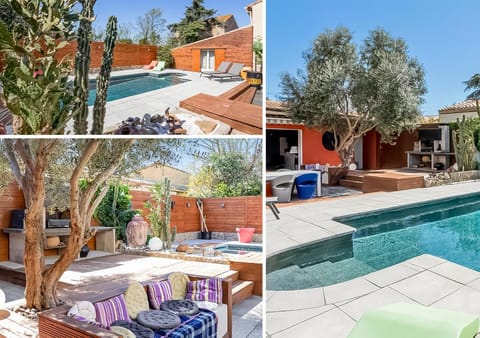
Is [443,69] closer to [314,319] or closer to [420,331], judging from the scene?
[314,319]

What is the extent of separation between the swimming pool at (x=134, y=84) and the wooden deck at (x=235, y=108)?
0.49ft

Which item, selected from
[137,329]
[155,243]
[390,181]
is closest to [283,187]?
[390,181]

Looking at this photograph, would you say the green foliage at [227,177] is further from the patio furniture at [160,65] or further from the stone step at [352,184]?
the stone step at [352,184]

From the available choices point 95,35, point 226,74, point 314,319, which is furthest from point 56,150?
point 314,319

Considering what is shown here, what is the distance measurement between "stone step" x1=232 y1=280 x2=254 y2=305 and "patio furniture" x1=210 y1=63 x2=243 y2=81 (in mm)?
1737

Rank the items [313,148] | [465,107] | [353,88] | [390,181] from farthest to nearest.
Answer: [390,181], [313,148], [353,88], [465,107]

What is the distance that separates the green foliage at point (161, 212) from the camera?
3.21m

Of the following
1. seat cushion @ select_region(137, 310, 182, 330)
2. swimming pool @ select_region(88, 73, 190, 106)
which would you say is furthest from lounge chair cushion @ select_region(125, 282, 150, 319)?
swimming pool @ select_region(88, 73, 190, 106)

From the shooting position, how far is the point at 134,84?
87.1 inches

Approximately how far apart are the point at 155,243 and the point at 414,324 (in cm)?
191

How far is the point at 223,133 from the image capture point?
203cm

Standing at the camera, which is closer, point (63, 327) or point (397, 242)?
point (63, 327)

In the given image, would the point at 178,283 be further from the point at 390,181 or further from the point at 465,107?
the point at 390,181

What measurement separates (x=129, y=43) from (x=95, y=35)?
0.17 meters
